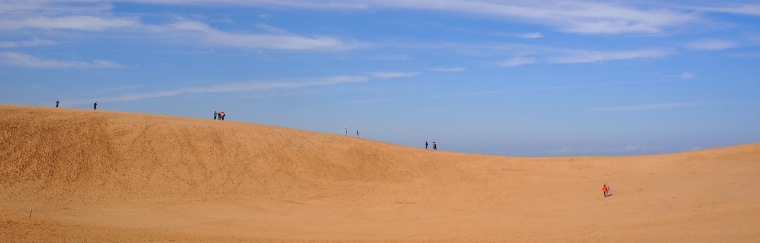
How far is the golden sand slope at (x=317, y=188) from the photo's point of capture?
79.2 ft

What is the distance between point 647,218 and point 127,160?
22481 mm

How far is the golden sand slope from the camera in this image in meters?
24.1

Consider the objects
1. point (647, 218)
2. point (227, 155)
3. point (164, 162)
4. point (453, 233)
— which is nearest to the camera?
point (453, 233)

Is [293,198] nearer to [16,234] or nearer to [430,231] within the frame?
[430,231]

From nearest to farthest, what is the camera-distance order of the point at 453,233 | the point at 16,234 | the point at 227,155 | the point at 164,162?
the point at 16,234 < the point at 453,233 < the point at 164,162 < the point at 227,155

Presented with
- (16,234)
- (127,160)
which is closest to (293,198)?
(127,160)

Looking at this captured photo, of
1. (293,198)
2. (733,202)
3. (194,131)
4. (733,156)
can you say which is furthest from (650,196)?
(194,131)

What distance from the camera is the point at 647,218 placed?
27438mm

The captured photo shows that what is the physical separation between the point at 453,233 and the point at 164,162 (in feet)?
47.9

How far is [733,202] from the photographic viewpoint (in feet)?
96.3

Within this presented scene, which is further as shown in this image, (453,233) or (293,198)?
(293,198)

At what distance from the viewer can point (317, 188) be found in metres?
32.1

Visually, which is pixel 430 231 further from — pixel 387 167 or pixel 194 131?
pixel 194 131

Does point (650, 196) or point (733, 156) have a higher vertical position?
point (733, 156)
